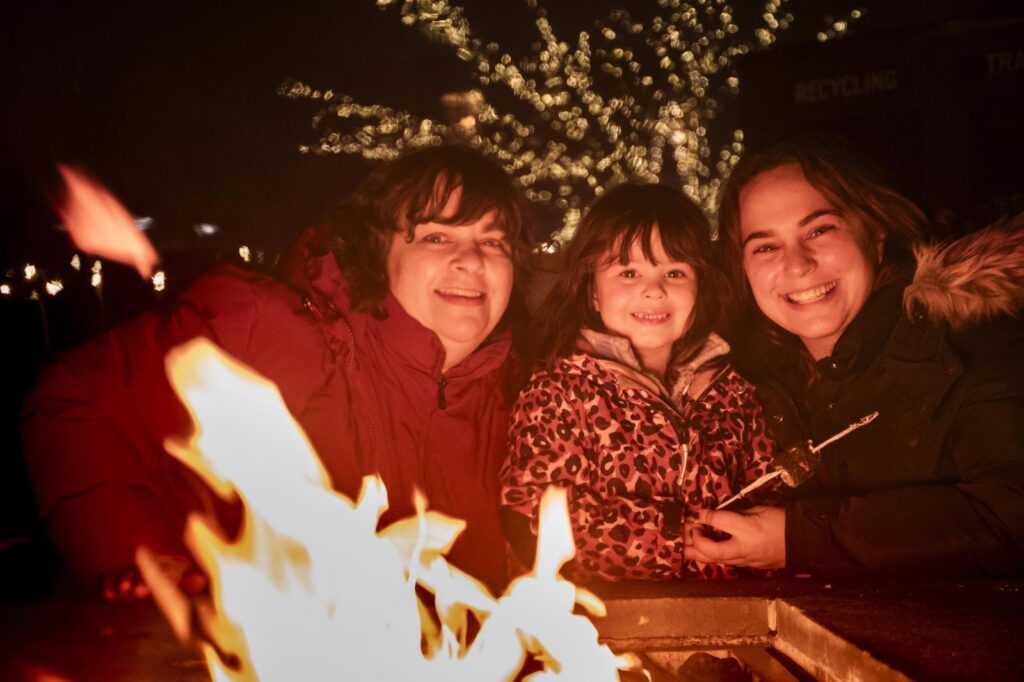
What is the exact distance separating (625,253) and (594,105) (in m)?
14.3

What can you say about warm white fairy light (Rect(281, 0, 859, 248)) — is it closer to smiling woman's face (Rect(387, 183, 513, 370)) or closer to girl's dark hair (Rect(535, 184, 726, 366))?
girl's dark hair (Rect(535, 184, 726, 366))

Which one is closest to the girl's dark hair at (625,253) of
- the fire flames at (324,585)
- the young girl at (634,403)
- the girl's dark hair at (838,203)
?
the young girl at (634,403)

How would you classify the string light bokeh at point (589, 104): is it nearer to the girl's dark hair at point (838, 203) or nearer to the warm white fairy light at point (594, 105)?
the warm white fairy light at point (594, 105)

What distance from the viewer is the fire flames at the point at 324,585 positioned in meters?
2.82

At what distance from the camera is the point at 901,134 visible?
8.45 meters

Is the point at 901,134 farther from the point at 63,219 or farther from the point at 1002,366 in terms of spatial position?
the point at 63,219

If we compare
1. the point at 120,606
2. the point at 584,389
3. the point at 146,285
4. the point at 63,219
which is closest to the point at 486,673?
the point at 584,389

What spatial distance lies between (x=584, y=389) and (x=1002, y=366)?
1807 millimetres

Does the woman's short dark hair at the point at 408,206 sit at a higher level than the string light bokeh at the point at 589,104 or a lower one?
lower

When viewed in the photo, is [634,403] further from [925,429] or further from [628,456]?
[925,429]

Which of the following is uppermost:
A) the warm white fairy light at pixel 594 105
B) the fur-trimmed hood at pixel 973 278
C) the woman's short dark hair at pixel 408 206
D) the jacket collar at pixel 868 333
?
the warm white fairy light at pixel 594 105

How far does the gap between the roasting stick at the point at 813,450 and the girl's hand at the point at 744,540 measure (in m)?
0.12

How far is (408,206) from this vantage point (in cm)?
386

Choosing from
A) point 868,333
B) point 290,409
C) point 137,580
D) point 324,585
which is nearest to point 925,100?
point 868,333
